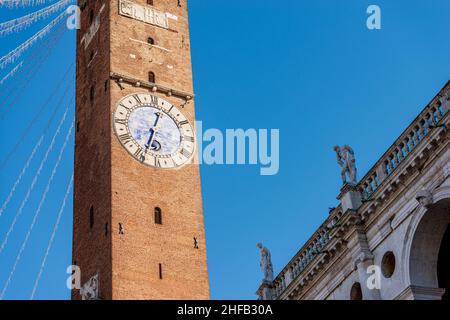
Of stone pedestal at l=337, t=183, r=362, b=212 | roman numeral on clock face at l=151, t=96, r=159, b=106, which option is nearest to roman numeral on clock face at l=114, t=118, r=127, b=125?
roman numeral on clock face at l=151, t=96, r=159, b=106

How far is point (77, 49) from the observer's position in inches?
2071

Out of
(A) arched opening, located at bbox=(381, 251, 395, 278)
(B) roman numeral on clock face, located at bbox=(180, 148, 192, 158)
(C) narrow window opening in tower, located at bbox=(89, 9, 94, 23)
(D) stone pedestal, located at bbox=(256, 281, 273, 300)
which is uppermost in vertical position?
(C) narrow window opening in tower, located at bbox=(89, 9, 94, 23)

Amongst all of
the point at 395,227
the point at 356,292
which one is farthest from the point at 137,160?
the point at 395,227

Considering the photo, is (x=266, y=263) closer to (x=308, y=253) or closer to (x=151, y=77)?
(x=308, y=253)

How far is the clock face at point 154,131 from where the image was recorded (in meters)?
44.0

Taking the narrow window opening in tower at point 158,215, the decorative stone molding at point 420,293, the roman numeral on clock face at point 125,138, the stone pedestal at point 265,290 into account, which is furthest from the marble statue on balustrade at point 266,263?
the roman numeral on clock face at point 125,138

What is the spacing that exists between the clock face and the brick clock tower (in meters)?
0.05

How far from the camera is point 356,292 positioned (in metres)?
25.3

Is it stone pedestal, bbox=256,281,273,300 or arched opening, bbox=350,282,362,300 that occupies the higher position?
stone pedestal, bbox=256,281,273,300

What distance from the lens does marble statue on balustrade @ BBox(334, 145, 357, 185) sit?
2630 centimetres

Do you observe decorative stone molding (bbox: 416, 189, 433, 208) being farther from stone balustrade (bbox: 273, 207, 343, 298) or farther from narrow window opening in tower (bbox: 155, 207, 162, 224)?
narrow window opening in tower (bbox: 155, 207, 162, 224)

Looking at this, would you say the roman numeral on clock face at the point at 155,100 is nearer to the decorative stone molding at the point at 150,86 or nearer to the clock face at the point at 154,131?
the clock face at the point at 154,131
